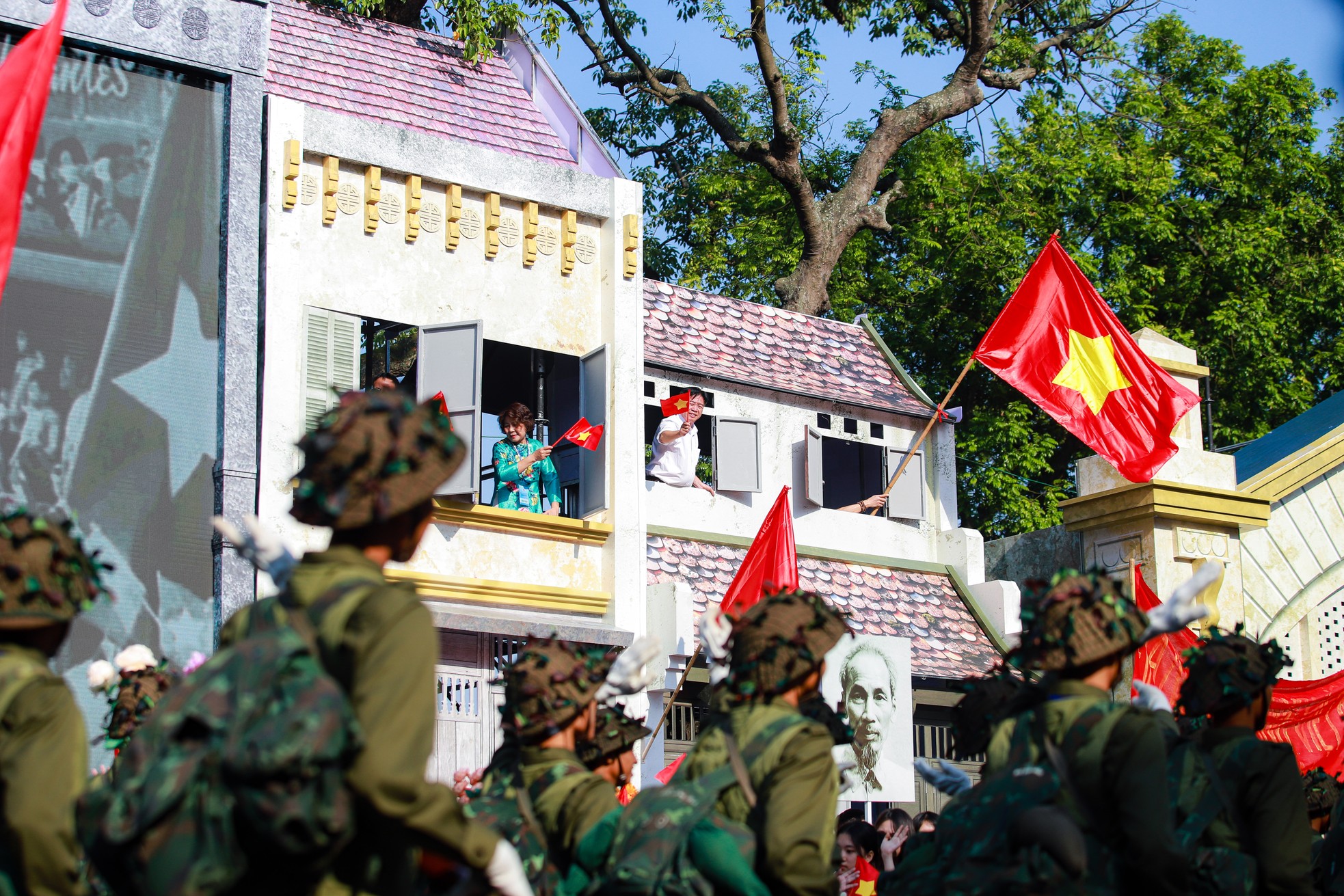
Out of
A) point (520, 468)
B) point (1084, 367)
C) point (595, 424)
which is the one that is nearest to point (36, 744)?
point (520, 468)

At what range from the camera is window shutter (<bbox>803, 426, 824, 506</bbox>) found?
18219 mm

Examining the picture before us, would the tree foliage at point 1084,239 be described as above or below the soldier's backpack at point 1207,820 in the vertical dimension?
above

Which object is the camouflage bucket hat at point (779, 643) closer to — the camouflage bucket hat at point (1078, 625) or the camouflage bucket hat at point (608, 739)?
the camouflage bucket hat at point (1078, 625)

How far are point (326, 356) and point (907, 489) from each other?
25.1 feet

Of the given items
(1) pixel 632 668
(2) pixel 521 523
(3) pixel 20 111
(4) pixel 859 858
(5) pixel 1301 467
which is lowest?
(4) pixel 859 858

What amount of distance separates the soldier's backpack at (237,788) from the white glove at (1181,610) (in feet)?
8.65

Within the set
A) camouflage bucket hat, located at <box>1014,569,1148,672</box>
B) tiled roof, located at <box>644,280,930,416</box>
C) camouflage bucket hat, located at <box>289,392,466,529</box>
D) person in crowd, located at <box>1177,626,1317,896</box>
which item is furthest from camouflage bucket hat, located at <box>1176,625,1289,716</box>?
tiled roof, located at <box>644,280,930,416</box>

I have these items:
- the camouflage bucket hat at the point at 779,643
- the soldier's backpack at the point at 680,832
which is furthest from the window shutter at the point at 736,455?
the soldier's backpack at the point at 680,832

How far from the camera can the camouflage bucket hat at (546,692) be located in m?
5.76

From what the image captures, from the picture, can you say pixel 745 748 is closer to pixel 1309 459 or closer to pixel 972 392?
pixel 1309 459

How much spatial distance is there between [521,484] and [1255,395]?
15.2 metres

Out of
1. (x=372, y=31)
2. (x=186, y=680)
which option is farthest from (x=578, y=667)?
(x=372, y=31)

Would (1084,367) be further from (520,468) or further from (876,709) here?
(520,468)

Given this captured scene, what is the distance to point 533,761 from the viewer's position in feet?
18.9
